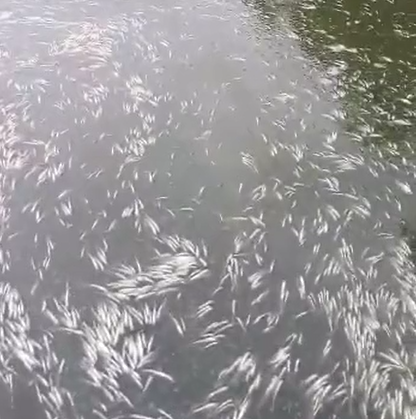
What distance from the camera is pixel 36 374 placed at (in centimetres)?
231

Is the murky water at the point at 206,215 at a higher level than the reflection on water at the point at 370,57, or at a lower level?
lower

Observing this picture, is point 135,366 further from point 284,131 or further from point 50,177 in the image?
point 284,131

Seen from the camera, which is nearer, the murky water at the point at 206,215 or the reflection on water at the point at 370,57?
the murky water at the point at 206,215

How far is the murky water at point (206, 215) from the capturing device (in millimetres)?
2309

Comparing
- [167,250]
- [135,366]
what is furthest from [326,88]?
[135,366]

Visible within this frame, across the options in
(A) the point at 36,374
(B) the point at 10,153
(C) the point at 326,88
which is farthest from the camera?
(C) the point at 326,88

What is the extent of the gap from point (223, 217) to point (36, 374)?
1057 mm

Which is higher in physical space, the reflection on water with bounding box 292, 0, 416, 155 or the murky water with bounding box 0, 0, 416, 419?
the reflection on water with bounding box 292, 0, 416, 155

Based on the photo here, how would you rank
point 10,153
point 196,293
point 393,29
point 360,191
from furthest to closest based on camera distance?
point 393,29 → point 10,153 → point 360,191 → point 196,293

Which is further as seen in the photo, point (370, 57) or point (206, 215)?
point (370, 57)

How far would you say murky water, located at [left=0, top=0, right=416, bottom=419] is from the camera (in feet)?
7.57

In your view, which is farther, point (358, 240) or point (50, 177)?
point (50, 177)

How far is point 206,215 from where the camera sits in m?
2.93

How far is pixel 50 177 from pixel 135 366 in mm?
1152
